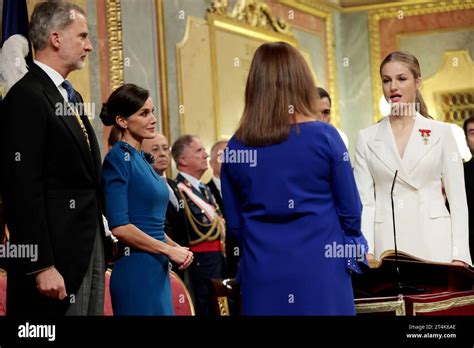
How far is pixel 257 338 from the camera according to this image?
3.21 meters

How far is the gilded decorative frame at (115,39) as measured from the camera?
7.65 m

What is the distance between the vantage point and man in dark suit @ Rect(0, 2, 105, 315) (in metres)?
3.21

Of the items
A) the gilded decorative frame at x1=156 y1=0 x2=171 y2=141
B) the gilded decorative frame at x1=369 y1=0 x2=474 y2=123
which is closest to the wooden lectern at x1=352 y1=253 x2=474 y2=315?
the gilded decorative frame at x1=156 y1=0 x2=171 y2=141

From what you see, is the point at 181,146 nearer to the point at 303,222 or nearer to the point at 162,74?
the point at 162,74

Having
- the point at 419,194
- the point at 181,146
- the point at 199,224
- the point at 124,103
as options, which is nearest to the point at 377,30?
the point at 181,146

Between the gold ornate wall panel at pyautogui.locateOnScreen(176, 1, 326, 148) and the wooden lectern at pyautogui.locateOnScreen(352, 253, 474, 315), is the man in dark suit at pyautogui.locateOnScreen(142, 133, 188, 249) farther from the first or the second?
the wooden lectern at pyautogui.locateOnScreen(352, 253, 474, 315)

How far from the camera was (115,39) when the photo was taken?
25.4 feet

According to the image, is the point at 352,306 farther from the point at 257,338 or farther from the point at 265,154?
the point at 265,154

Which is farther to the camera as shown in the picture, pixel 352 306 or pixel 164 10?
pixel 164 10

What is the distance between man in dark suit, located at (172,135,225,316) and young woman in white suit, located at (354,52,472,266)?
2.62m

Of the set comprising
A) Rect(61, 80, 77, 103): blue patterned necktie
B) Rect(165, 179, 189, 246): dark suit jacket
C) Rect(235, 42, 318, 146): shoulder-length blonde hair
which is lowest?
Rect(165, 179, 189, 246): dark suit jacket

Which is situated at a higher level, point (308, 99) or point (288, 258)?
point (308, 99)

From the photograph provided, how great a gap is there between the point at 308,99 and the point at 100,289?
985mm

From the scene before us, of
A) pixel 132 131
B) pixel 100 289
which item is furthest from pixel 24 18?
pixel 100 289
